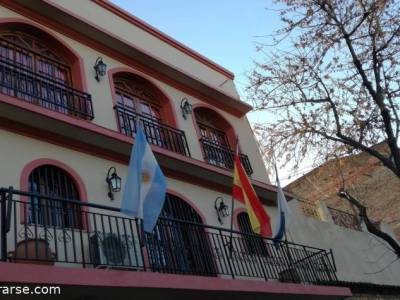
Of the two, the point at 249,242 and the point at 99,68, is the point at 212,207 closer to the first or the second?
the point at 249,242

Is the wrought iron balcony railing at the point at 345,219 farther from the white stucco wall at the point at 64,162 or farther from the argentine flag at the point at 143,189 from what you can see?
the argentine flag at the point at 143,189

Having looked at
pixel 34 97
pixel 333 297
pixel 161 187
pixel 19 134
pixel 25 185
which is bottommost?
pixel 333 297

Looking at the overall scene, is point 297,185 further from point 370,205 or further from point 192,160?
point 192,160

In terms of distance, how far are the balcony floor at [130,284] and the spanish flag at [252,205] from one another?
3.98ft

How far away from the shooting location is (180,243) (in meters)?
9.31

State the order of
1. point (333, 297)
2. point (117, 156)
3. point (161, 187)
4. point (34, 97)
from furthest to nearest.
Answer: point (333, 297), point (117, 156), point (34, 97), point (161, 187)

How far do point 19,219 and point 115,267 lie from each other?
173 cm

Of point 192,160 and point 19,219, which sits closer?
point 19,219

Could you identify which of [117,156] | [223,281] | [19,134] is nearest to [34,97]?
[19,134]

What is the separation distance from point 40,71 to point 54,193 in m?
3.14

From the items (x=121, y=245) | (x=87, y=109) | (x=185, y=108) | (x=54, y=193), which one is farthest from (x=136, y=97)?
(x=121, y=245)

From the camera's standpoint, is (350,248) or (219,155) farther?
(350,248)

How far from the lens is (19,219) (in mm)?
7465

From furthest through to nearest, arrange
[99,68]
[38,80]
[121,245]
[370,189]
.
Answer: [370,189], [99,68], [38,80], [121,245]
